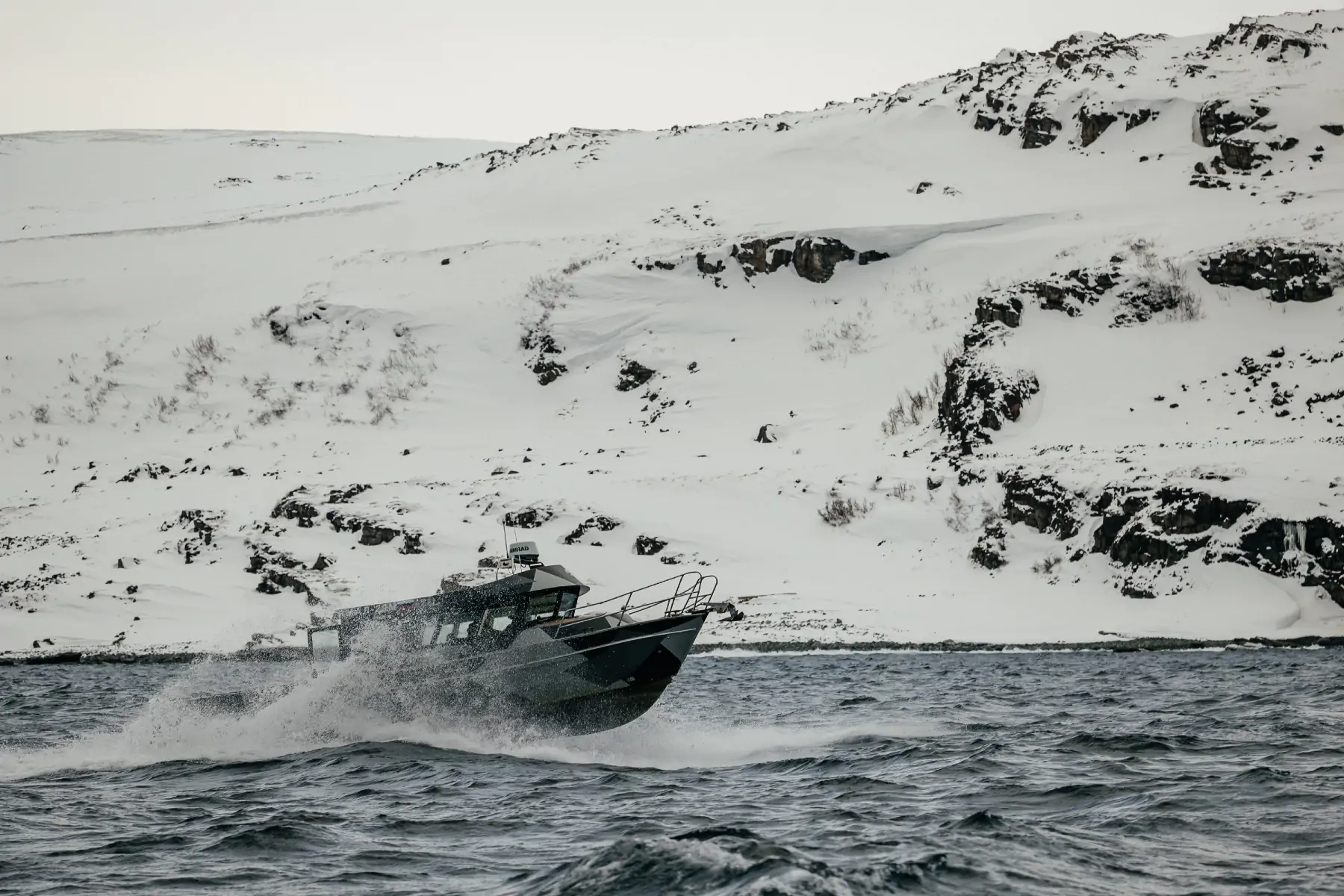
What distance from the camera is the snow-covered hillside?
47.7 m

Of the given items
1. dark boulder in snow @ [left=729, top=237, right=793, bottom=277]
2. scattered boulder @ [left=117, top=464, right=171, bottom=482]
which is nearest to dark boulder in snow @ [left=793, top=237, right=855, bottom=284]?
dark boulder in snow @ [left=729, top=237, right=793, bottom=277]

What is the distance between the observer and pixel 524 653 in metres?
21.2

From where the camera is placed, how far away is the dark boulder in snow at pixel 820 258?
8106 centimetres

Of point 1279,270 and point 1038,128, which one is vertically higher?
point 1038,128

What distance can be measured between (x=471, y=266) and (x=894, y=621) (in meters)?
57.4

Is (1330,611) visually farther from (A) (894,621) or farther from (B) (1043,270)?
(B) (1043,270)

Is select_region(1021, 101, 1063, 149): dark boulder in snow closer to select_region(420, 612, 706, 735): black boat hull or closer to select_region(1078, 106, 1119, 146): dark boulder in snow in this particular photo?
select_region(1078, 106, 1119, 146): dark boulder in snow

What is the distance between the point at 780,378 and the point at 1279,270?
2750 centimetres

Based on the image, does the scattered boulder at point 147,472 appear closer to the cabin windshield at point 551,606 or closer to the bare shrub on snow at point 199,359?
the bare shrub on snow at point 199,359

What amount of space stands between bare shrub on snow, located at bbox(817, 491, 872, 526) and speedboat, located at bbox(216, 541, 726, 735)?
32604 mm

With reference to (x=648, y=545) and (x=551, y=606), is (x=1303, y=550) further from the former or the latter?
(x=551, y=606)

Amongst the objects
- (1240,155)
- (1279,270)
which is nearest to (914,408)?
(1279,270)

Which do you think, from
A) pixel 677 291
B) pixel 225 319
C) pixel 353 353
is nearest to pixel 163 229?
pixel 225 319

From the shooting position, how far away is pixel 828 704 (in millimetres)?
26078
